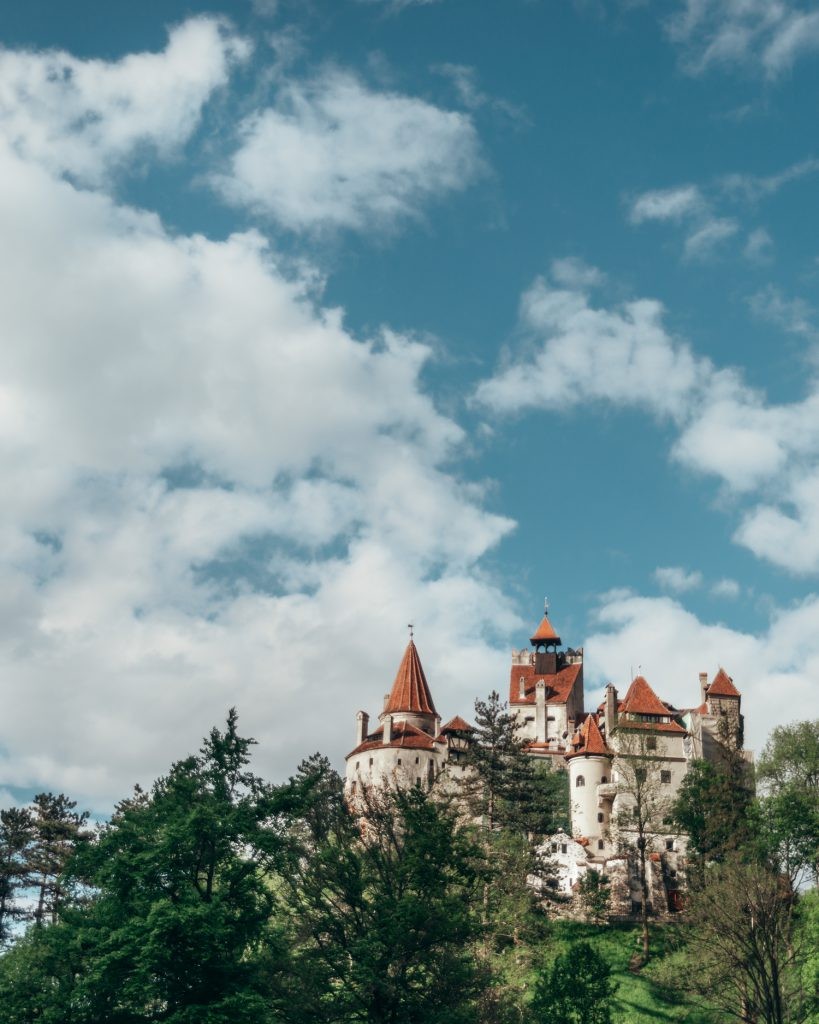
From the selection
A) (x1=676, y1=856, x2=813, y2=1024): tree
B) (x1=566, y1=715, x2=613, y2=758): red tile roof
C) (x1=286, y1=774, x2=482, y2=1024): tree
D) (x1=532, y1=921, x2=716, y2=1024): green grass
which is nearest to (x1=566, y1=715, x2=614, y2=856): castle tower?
(x1=566, y1=715, x2=613, y2=758): red tile roof

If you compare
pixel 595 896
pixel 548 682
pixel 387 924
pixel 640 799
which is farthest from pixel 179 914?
pixel 548 682

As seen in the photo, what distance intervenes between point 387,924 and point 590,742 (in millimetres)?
52868

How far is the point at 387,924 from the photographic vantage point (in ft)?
118

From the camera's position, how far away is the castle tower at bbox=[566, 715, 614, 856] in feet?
273

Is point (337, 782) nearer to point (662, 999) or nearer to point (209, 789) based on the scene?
point (209, 789)

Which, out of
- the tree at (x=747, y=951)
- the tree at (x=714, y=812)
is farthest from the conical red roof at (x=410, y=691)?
the tree at (x=747, y=951)

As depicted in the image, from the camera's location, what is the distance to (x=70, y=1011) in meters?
35.8

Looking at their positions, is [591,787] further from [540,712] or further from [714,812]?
[540,712]

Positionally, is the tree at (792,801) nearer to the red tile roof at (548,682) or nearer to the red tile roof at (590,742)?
the red tile roof at (590,742)

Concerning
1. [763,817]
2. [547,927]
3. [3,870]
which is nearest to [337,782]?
[547,927]

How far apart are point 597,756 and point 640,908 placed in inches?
548

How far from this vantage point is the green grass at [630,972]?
192 ft

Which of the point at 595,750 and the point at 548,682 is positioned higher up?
the point at 548,682

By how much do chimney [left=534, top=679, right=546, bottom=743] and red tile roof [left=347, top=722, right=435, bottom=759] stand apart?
38.2ft
